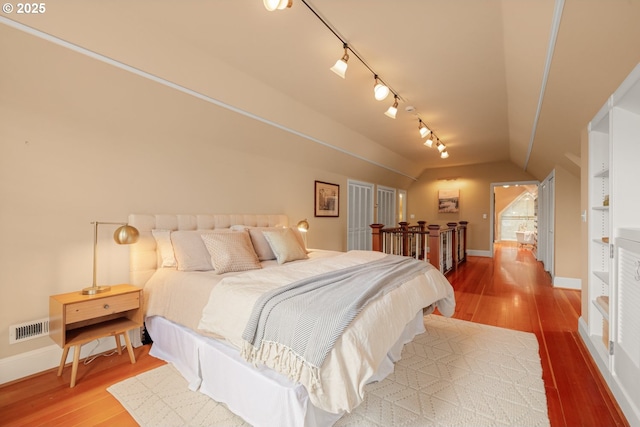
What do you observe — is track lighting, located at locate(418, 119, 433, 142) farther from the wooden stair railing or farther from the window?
the window

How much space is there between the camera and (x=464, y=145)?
5934mm

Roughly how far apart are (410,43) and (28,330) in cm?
386

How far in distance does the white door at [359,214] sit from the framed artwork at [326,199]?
0.52m

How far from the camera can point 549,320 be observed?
3250 mm

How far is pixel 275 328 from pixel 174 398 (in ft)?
3.37

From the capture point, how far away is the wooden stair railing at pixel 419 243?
471cm

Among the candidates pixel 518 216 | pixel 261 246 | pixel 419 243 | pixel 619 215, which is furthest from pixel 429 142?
pixel 518 216

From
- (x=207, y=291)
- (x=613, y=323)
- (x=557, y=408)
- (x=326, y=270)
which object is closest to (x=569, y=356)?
(x=613, y=323)

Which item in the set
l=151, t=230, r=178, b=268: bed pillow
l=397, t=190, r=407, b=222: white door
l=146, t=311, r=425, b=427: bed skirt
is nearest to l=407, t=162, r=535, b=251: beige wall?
l=397, t=190, r=407, b=222: white door

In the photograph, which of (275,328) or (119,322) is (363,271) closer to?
(275,328)

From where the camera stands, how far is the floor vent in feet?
6.97

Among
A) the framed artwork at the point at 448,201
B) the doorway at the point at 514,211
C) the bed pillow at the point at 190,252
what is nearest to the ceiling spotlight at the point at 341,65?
the bed pillow at the point at 190,252

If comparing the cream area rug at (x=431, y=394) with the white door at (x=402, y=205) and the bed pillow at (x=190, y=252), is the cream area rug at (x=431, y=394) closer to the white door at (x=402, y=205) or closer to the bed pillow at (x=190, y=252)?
the bed pillow at (x=190, y=252)

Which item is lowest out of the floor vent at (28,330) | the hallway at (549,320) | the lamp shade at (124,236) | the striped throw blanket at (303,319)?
the hallway at (549,320)
